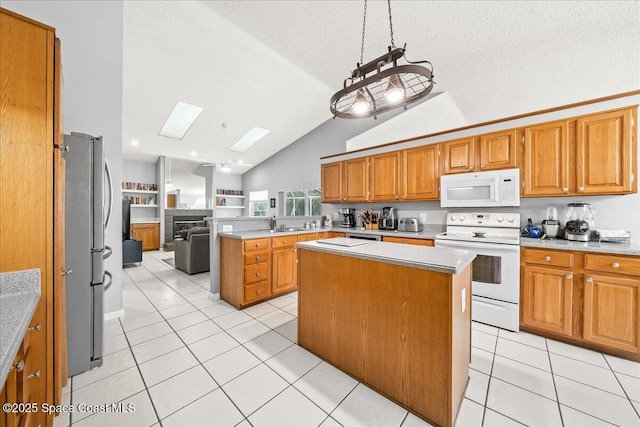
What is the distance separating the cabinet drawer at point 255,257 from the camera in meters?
3.02

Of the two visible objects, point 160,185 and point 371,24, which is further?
point 160,185

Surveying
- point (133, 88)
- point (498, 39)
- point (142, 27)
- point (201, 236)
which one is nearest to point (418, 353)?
point (498, 39)

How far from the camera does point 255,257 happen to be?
311 cm

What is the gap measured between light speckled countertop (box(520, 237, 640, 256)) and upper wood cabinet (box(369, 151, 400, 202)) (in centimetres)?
179

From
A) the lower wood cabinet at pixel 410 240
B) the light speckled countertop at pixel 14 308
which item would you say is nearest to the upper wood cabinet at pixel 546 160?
the lower wood cabinet at pixel 410 240

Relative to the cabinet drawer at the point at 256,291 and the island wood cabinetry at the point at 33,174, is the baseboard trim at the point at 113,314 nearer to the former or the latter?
the cabinet drawer at the point at 256,291

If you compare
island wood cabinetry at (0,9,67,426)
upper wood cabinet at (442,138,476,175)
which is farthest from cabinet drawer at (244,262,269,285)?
upper wood cabinet at (442,138,476,175)

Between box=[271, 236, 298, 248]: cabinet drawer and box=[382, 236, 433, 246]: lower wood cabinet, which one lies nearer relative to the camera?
box=[382, 236, 433, 246]: lower wood cabinet

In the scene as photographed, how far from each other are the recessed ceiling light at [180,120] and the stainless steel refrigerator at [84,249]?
12.3 feet

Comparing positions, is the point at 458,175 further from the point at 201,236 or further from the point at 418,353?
the point at 201,236

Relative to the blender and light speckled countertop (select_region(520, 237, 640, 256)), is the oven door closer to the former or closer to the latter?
light speckled countertop (select_region(520, 237, 640, 256))

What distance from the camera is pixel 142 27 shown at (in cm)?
314

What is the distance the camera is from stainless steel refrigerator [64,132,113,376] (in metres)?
1.75

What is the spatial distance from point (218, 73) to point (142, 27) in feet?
3.73
